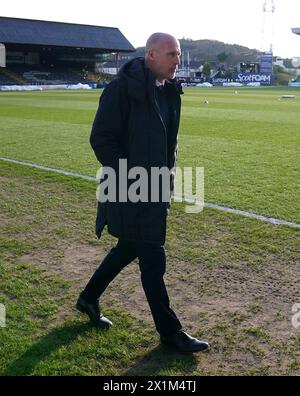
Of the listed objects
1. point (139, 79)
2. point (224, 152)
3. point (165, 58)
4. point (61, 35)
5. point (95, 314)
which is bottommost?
point (95, 314)

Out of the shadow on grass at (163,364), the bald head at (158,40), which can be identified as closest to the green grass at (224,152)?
the shadow on grass at (163,364)

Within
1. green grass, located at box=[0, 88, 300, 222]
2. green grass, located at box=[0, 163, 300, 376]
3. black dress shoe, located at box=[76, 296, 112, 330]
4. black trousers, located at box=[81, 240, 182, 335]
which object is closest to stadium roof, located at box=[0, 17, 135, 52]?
green grass, located at box=[0, 88, 300, 222]

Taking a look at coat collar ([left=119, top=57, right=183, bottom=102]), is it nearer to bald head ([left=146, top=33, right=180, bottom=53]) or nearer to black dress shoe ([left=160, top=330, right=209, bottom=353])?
bald head ([left=146, top=33, right=180, bottom=53])

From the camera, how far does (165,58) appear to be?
298 centimetres

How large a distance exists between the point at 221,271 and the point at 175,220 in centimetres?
167

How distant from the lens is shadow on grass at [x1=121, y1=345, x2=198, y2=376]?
2.96 meters

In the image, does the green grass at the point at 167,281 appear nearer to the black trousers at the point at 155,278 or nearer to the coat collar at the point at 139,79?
the black trousers at the point at 155,278

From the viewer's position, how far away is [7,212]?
656cm

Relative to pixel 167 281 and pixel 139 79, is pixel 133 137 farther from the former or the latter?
pixel 167 281

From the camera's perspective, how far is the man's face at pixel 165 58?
2.96 metres

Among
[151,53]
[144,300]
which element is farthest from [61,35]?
[151,53]

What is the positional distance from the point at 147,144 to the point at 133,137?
3.8 inches
